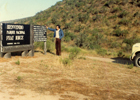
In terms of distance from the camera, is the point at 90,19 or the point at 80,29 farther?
the point at 90,19

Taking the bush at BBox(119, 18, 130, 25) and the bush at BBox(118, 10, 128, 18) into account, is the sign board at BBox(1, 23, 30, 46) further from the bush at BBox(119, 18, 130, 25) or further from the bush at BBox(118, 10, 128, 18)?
the bush at BBox(118, 10, 128, 18)

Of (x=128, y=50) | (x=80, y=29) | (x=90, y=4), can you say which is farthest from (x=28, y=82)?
(x=90, y=4)

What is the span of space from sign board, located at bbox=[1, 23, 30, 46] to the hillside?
9507mm

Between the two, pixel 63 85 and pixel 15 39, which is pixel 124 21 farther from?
pixel 63 85

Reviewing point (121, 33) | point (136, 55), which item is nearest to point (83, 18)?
point (121, 33)

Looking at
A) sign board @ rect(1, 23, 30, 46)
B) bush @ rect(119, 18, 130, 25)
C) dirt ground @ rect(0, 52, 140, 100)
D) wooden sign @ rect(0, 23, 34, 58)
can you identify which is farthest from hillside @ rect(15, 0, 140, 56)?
dirt ground @ rect(0, 52, 140, 100)

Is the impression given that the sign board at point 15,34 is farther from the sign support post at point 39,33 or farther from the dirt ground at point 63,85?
the dirt ground at point 63,85

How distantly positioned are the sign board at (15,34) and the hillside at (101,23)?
951 centimetres

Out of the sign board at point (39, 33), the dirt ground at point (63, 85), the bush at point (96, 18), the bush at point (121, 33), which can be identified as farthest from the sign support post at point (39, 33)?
the bush at point (96, 18)

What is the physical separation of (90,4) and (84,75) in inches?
1384

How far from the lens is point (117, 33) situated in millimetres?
25625

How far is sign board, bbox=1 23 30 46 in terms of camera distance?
10.1 m

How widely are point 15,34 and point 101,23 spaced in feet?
73.4

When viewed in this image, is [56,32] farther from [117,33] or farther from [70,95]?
[117,33]
